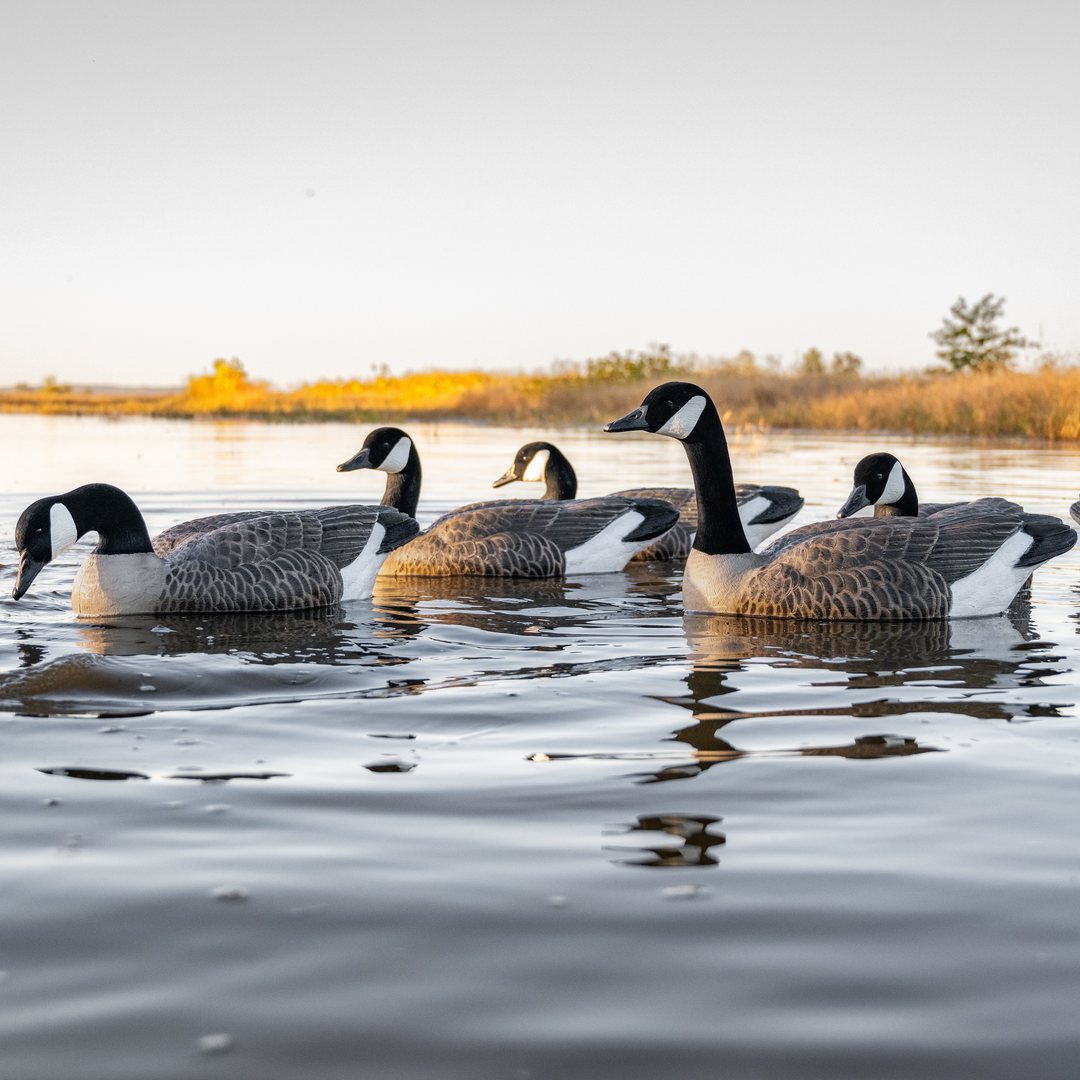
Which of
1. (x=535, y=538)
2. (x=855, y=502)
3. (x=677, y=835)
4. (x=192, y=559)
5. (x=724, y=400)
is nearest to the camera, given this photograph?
(x=677, y=835)

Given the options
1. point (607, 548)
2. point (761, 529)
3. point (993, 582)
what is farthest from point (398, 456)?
point (993, 582)

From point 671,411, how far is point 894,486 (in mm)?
2405

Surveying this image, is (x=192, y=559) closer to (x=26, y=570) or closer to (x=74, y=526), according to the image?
(x=74, y=526)

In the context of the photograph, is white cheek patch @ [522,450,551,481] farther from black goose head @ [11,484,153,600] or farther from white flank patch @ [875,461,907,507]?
black goose head @ [11,484,153,600]

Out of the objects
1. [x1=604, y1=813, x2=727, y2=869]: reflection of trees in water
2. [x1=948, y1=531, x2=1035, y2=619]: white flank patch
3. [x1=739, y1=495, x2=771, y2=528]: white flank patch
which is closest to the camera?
[x1=604, y1=813, x2=727, y2=869]: reflection of trees in water

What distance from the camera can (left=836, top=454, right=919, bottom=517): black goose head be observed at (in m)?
10.1

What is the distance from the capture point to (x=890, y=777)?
15.3 ft

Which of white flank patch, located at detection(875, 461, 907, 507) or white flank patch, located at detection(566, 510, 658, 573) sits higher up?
white flank patch, located at detection(875, 461, 907, 507)

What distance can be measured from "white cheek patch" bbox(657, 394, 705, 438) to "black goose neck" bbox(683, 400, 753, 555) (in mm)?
50

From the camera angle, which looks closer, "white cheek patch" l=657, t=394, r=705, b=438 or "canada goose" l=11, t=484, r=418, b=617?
"canada goose" l=11, t=484, r=418, b=617

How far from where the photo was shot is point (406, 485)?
486 inches

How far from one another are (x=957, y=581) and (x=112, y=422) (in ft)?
163

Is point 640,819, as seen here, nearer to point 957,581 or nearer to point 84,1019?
point 84,1019

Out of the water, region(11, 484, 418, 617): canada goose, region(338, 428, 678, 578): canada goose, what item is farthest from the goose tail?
region(11, 484, 418, 617): canada goose
